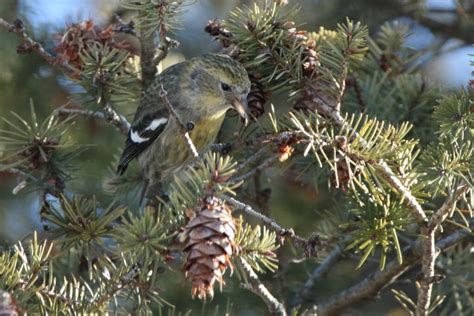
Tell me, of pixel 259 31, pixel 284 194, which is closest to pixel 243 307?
pixel 284 194

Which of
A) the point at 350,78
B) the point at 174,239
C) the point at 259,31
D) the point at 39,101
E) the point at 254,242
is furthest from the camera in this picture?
the point at 39,101

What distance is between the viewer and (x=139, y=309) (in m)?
2.27

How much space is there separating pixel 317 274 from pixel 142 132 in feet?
3.33

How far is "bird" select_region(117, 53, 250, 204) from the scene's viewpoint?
3.48 m

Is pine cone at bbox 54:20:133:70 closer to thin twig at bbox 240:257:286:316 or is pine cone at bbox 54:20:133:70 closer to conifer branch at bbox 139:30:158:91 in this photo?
conifer branch at bbox 139:30:158:91

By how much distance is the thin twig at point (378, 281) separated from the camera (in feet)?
9.35

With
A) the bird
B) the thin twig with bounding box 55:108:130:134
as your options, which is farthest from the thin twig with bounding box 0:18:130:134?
the bird

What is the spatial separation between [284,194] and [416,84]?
99 centimetres

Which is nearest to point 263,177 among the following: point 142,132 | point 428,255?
point 142,132

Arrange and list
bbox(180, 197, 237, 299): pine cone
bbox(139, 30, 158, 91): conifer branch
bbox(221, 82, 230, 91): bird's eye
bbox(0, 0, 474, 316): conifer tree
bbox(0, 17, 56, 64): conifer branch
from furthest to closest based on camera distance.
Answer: bbox(221, 82, 230, 91): bird's eye
bbox(139, 30, 158, 91): conifer branch
bbox(0, 17, 56, 64): conifer branch
bbox(0, 0, 474, 316): conifer tree
bbox(180, 197, 237, 299): pine cone

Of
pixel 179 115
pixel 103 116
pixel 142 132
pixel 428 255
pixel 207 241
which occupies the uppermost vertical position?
pixel 179 115

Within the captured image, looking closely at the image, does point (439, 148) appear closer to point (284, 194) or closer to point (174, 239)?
point (174, 239)

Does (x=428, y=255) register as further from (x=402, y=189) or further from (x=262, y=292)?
(x=262, y=292)

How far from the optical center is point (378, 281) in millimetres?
2957
